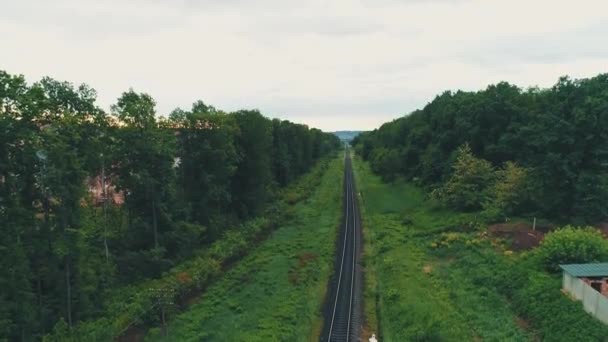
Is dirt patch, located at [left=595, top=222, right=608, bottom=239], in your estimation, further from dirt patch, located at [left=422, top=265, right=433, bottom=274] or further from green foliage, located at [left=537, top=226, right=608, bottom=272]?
dirt patch, located at [left=422, top=265, right=433, bottom=274]

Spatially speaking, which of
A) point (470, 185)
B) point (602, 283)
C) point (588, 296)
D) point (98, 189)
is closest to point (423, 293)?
point (588, 296)

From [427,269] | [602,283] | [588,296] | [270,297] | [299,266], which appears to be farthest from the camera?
[299,266]

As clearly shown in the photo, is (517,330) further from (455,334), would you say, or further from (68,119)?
(68,119)

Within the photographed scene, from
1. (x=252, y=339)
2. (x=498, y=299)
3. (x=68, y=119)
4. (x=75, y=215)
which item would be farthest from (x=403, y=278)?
(x=68, y=119)

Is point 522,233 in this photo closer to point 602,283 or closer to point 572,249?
point 572,249

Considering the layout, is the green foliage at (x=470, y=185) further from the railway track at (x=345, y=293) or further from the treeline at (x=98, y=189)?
the treeline at (x=98, y=189)

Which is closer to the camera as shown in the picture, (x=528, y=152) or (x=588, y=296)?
(x=588, y=296)

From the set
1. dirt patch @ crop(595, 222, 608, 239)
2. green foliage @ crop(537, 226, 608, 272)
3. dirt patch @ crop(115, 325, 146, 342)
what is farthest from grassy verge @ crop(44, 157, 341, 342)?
dirt patch @ crop(595, 222, 608, 239)
